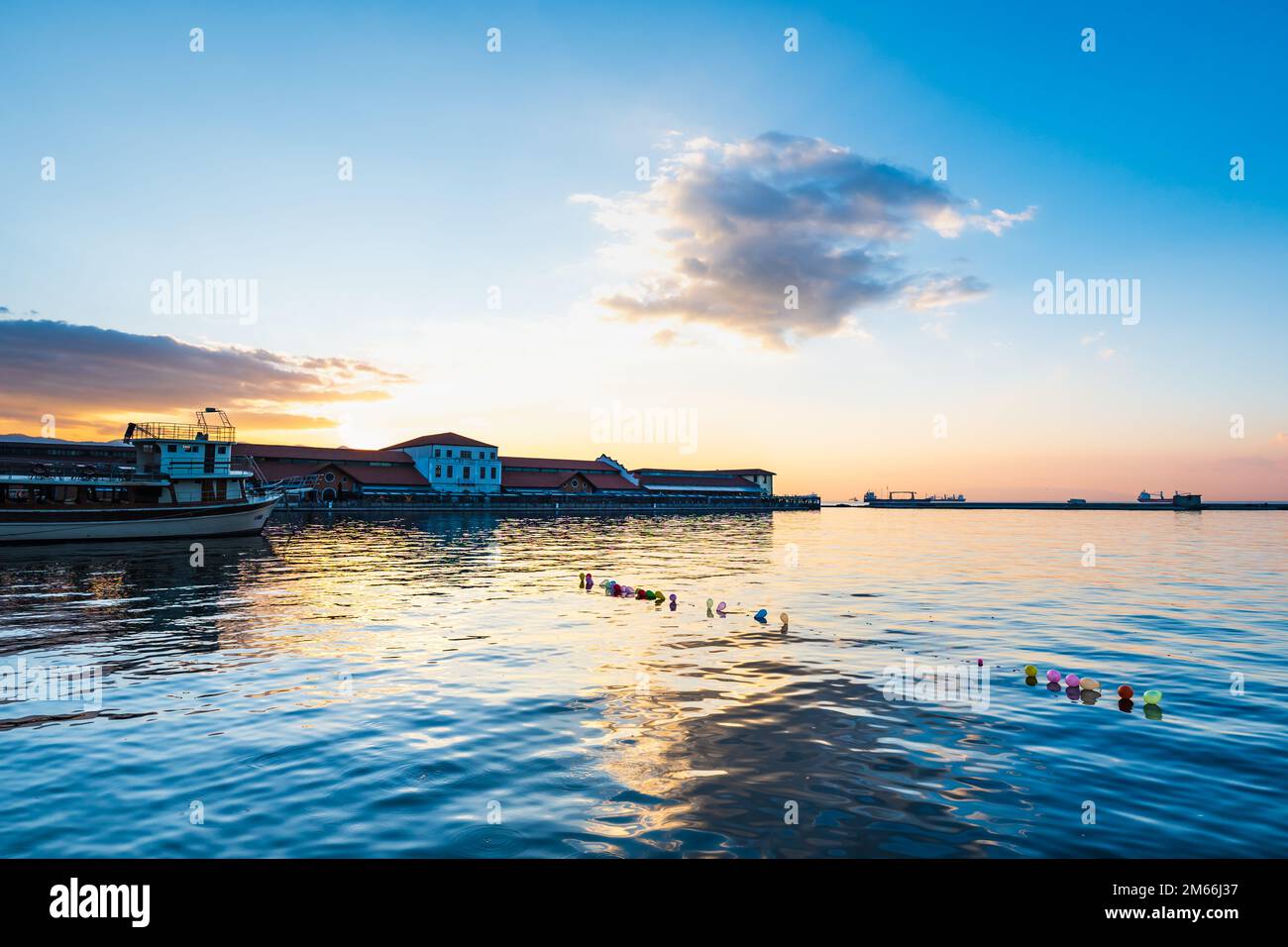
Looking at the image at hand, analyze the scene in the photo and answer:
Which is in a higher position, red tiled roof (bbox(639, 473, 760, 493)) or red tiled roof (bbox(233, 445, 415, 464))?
red tiled roof (bbox(233, 445, 415, 464))

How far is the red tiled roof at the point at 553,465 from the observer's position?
13450cm

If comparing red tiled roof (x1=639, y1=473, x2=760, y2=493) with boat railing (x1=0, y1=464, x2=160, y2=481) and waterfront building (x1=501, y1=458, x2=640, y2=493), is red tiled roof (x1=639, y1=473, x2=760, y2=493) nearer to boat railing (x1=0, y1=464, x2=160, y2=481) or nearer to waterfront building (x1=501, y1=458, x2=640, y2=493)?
waterfront building (x1=501, y1=458, x2=640, y2=493)

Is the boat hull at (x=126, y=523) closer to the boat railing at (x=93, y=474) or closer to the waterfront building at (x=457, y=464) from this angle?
the boat railing at (x=93, y=474)

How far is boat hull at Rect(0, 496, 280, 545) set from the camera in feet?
155

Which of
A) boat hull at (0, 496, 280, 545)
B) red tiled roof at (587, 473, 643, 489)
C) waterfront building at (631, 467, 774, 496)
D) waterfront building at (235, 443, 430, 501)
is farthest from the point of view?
waterfront building at (631, 467, 774, 496)

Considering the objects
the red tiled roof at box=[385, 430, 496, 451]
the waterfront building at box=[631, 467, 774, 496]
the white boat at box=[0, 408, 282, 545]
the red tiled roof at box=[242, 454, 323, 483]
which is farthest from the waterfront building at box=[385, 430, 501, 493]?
the white boat at box=[0, 408, 282, 545]

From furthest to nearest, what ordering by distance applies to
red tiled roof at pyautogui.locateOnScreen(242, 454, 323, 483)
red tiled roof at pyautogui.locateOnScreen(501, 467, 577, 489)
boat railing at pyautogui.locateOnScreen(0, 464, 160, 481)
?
red tiled roof at pyautogui.locateOnScreen(501, 467, 577, 489), red tiled roof at pyautogui.locateOnScreen(242, 454, 323, 483), boat railing at pyautogui.locateOnScreen(0, 464, 160, 481)

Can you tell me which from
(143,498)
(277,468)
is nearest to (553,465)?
(277,468)

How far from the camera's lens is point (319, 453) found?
4429 inches

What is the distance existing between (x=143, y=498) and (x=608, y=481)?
320 ft

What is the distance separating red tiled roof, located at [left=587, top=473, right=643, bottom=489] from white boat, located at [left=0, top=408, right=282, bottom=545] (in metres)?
84.9

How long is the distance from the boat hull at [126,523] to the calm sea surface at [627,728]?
2821cm

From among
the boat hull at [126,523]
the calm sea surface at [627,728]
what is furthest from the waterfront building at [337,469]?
the calm sea surface at [627,728]

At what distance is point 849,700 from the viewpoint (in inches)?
496
